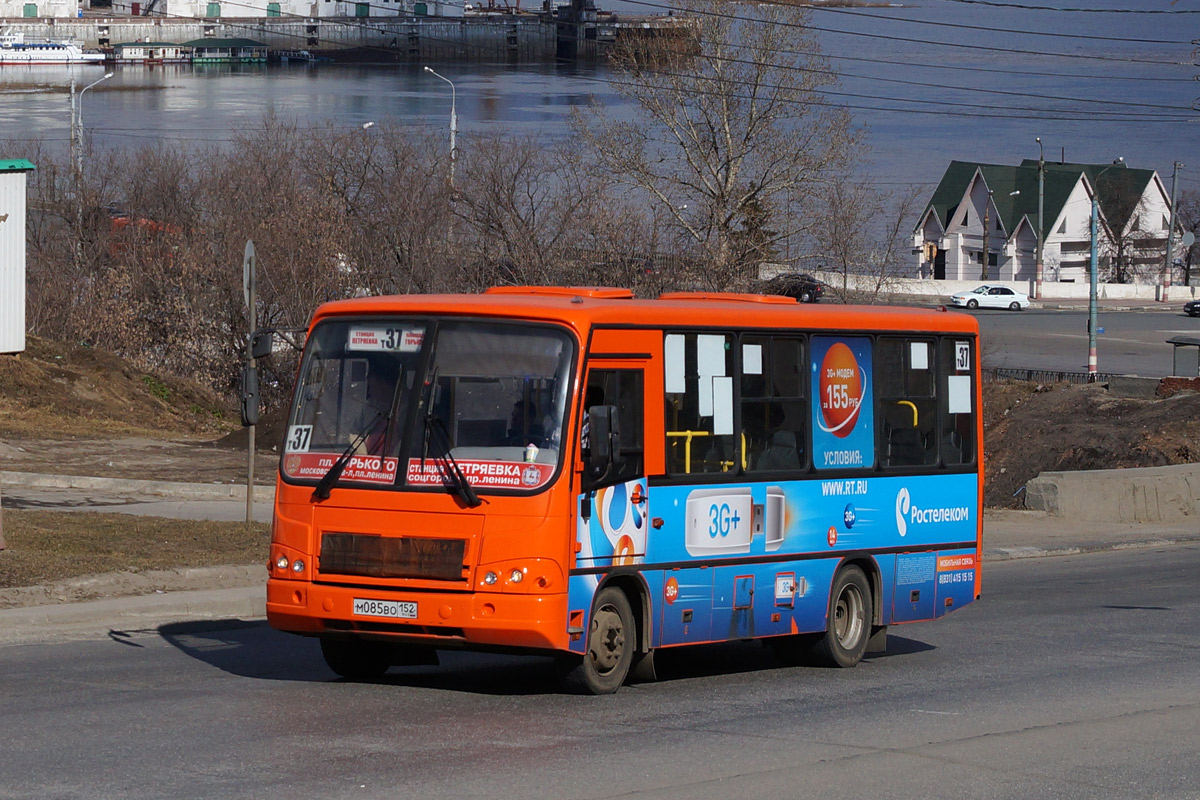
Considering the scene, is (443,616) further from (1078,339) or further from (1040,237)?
(1040,237)

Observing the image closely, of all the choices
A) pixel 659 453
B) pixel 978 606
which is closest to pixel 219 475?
pixel 978 606

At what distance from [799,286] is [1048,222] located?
186 feet

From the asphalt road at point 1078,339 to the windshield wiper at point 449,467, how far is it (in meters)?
48.4

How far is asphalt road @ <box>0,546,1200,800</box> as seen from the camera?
821 cm

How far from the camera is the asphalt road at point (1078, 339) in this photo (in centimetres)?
6128

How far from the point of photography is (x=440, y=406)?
10.7 meters

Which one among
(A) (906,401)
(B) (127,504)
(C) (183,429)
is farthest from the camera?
(C) (183,429)

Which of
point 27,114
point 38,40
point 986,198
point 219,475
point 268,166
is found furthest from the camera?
point 38,40

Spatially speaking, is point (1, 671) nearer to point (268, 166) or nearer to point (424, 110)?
point (268, 166)

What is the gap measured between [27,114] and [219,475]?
2458 inches

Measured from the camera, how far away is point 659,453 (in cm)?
1134

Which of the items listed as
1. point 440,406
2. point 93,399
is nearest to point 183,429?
point 93,399

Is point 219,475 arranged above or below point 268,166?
below

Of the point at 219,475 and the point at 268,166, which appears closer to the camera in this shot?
the point at 219,475
